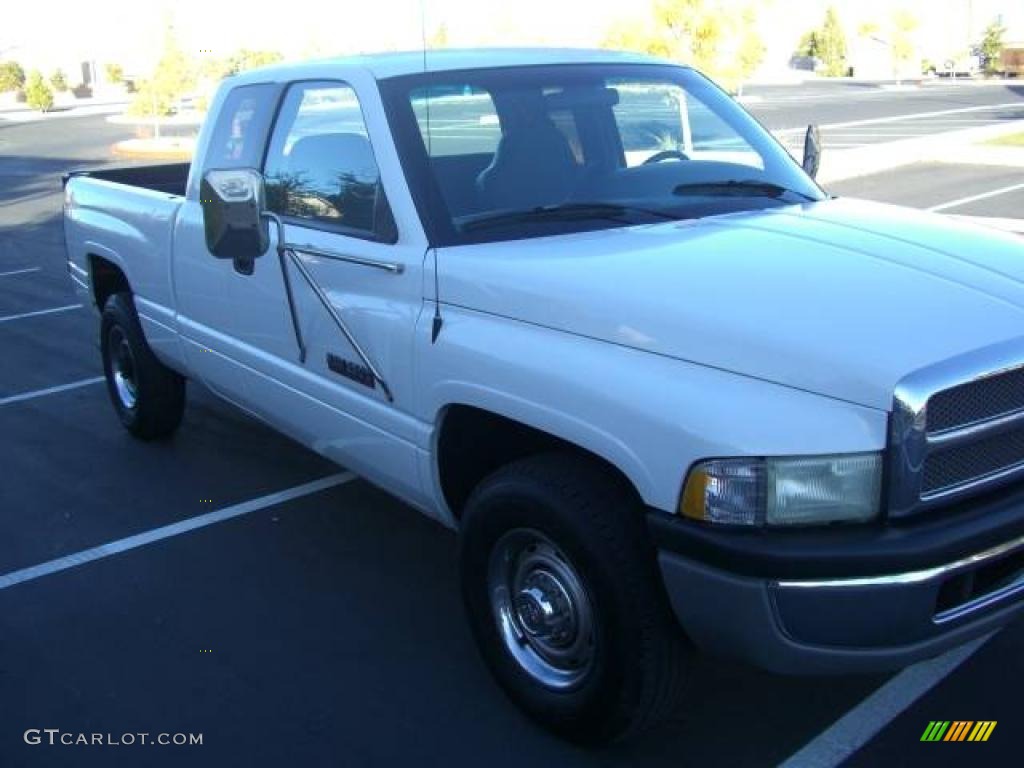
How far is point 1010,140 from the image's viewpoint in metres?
21.7

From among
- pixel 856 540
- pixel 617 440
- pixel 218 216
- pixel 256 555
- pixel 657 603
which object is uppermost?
pixel 218 216

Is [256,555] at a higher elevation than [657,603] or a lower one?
lower

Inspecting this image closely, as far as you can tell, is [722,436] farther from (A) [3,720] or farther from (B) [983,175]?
(B) [983,175]

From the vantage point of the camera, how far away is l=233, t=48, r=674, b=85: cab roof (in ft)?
12.8

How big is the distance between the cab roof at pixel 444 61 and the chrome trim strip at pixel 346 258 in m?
0.65

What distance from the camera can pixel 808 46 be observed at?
89750 mm

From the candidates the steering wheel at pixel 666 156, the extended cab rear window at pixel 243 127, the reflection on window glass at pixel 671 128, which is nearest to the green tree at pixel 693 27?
the reflection on window glass at pixel 671 128

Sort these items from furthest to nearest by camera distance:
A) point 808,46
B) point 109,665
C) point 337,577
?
point 808,46 → point 337,577 → point 109,665

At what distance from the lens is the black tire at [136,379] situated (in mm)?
5758

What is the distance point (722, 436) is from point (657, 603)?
0.54 meters

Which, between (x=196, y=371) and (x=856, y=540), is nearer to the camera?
(x=856, y=540)

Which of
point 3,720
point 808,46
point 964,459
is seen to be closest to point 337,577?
point 3,720

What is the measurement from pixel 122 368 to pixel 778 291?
4.43 m

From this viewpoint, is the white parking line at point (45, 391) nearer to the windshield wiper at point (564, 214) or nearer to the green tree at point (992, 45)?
the windshield wiper at point (564, 214)
